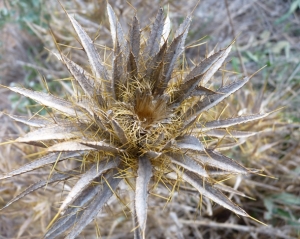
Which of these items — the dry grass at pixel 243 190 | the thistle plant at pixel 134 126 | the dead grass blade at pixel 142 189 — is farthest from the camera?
the dry grass at pixel 243 190

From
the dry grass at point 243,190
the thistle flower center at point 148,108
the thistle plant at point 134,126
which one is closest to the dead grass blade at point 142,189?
the thistle plant at point 134,126

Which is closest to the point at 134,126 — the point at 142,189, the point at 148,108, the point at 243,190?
the point at 148,108

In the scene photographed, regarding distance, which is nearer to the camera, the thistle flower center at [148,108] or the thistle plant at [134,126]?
the thistle plant at [134,126]

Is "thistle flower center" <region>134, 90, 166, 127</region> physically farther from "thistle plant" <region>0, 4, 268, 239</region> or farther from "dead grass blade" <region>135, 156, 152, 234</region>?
"dead grass blade" <region>135, 156, 152, 234</region>

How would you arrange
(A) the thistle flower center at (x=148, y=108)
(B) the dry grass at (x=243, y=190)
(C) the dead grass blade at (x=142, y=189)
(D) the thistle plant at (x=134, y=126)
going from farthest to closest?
1. (B) the dry grass at (x=243, y=190)
2. (A) the thistle flower center at (x=148, y=108)
3. (D) the thistle plant at (x=134, y=126)
4. (C) the dead grass blade at (x=142, y=189)

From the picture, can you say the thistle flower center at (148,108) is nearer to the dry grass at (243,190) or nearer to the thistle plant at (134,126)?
the thistle plant at (134,126)

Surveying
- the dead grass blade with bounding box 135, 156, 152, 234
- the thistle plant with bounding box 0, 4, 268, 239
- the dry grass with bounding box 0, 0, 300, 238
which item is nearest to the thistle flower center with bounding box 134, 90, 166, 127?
the thistle plant with bounding box 0, 4, 268, 239

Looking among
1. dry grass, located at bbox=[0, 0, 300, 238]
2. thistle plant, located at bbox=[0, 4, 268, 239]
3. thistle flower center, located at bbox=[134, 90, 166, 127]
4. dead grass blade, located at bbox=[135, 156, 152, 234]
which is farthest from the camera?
dry grass, located at bbox=[0, 0, 300, 238]

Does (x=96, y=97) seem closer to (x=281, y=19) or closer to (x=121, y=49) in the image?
(x=121, y=49)

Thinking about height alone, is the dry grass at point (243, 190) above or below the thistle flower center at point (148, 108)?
below
